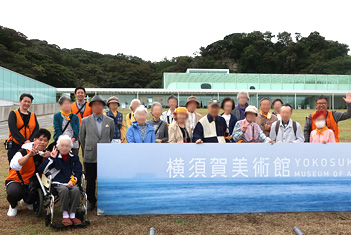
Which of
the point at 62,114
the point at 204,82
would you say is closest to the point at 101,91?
the point at 204,82

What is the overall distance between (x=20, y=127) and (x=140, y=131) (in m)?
1.93

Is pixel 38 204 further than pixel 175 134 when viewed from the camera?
No

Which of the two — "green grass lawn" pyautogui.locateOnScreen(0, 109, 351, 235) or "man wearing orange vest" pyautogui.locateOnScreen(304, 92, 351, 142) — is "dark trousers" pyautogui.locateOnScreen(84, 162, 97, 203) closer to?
"green grass lawn" pyautogui.locateOnScreen(0, 109, 351, 235)

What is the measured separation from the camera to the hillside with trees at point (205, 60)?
59.9 meters

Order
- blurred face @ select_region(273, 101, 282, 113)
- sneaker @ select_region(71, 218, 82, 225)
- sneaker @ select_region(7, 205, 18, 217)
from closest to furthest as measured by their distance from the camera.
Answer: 1. sneaker @ select_region(71, 218, 82, 225)
2. sneaker @ select_region(7, 205, 18, 217)
3. blurred face @ select_region(273, 101, 282, 113)

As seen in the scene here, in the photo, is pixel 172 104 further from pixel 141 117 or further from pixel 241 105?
pixel 141 117

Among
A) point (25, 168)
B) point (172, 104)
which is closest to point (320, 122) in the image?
point (172, 104)

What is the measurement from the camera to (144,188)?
430cm

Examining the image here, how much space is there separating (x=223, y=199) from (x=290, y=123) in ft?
5.74

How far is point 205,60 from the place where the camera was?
8944 centimetres

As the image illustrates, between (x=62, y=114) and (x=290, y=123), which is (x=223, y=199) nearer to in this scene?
(x=290, y=123)

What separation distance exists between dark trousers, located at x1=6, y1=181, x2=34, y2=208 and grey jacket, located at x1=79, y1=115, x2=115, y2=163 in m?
0.91

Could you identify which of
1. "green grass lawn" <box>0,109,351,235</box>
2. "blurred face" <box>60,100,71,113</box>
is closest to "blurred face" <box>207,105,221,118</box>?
"green grass lawn" <box>0,109,351,235</box>

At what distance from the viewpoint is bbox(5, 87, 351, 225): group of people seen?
13.8 ft
